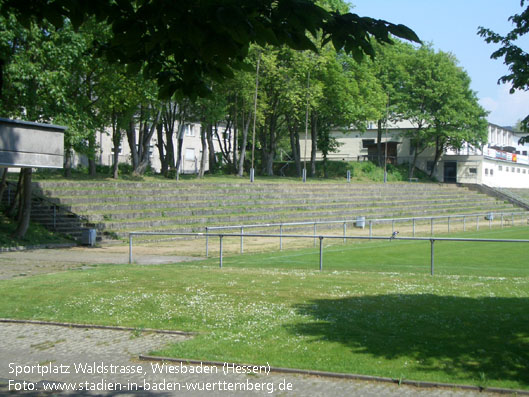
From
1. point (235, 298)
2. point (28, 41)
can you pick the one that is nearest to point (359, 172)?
point (28, 41)

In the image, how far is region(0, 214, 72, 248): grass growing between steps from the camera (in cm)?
2530

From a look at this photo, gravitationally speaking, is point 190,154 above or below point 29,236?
above

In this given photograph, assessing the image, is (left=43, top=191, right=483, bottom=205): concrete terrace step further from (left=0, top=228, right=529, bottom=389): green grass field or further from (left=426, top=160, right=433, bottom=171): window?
(left=426, top=160, right=433, bottom=171): window

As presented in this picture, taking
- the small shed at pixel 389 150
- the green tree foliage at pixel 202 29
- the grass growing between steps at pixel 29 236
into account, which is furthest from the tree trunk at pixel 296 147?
the green tree foliage at pixel 202 29

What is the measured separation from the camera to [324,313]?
33.6 feet

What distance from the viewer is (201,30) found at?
500 cm

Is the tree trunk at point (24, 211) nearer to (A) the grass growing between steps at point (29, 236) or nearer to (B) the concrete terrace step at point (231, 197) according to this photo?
(A) the grass growing between steps at point (29, 236)

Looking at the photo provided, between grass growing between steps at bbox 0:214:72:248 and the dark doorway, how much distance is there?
58242 mm

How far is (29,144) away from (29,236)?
799 inches

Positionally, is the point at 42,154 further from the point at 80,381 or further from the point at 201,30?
the point at 201,30

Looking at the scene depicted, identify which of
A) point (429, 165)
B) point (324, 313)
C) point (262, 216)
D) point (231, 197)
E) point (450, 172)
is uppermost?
point (429, 165)

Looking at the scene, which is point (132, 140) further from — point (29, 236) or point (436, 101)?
point (436, 101)

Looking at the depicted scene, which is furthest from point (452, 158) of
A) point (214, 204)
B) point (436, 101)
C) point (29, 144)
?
point (29, 144)

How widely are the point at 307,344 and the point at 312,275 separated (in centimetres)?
721
